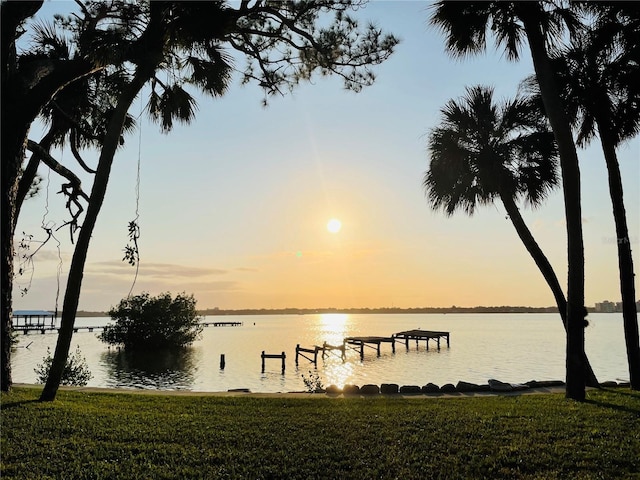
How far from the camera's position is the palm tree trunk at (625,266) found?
11930mm

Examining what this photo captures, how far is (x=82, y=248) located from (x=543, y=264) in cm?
1133

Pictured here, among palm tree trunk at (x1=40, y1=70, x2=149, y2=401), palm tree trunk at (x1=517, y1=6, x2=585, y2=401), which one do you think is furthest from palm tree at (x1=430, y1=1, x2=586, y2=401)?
palm tree trunk at (x1=40, y1=70, x2=149, y2=401)

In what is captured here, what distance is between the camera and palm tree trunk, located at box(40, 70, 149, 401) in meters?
9.83

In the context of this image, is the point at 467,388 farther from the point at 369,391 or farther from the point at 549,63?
the point at 549,63

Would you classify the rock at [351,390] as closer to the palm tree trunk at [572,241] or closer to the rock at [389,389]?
the rock at [389,389]

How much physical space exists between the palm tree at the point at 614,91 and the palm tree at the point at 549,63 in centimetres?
126

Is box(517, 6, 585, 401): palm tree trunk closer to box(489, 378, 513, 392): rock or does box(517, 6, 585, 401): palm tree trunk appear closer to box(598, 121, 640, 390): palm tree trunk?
box(489, 378, 513, 392): rock

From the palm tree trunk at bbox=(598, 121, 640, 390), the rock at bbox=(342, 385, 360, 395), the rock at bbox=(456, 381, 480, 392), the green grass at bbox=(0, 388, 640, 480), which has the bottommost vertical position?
the rock at bbox=(342, 385, 360, 395)

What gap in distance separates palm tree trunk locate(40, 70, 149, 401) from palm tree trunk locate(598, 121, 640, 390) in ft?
36.1

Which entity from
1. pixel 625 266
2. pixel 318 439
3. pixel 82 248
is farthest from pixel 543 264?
pixel 82 248

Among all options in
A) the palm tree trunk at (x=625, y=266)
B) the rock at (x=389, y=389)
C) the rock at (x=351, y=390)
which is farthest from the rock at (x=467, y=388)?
the palm tree trunk at (x=625, y=266)

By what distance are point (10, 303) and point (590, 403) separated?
11.3 meters

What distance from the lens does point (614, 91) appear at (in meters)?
12.8

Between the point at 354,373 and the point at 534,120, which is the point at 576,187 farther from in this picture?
the point at 354,373
